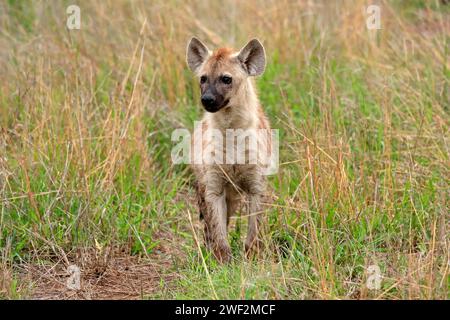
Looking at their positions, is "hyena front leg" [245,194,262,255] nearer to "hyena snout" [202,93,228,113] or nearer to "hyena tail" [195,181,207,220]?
"hyena tail" [195,181,207,220]

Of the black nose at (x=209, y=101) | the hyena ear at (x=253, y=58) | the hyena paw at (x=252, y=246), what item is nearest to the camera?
the hyena paw at (x=252, y=246)

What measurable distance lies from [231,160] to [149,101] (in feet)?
6.44

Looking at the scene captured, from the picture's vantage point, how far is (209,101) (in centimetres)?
516

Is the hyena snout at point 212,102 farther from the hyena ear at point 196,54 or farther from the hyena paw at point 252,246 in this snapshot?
the hyena paw at point 252,246

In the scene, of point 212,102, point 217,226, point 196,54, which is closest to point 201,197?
point 217,226

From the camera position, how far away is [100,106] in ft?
21.9

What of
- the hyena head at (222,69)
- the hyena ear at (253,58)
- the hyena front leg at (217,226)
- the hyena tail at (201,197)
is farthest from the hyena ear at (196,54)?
the hyena front leg at (217,226)

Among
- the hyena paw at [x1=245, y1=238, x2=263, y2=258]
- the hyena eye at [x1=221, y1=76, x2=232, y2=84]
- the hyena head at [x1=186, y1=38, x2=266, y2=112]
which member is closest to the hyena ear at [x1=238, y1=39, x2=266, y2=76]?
the hyena head at [x1=186, y1=38, x2=266, y2=112]

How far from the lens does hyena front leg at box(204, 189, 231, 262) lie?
5266mm

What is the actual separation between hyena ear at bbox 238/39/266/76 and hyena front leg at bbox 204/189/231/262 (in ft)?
2.80

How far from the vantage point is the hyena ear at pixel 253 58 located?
5.52m

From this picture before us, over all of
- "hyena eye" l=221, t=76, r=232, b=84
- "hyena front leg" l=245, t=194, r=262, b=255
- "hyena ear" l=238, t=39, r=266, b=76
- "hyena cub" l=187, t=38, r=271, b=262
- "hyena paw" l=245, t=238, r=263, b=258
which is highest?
"hyena ear" l=238, t=39, r=266, b=76
